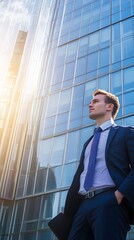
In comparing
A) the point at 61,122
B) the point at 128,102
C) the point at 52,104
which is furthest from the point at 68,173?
the point at 52,104

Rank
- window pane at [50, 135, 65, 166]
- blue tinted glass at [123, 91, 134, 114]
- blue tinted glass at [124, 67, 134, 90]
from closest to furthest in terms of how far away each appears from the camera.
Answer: blue tinted glass at [123, 91, 134, 114] → window pane at [50, 135, 65, 166] → blue tinted glass at [124, 67, 134, 90]

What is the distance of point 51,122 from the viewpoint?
2147 cm

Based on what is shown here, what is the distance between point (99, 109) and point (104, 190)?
103cm

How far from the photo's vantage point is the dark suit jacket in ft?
8.84

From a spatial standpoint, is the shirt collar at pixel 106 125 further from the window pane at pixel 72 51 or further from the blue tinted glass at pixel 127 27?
the window pane at pixel 72 51

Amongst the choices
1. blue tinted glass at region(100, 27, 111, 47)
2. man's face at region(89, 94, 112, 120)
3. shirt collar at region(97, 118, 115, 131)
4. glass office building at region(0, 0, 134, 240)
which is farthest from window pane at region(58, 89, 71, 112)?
shirt collar at region(97, 118, 115, 131)

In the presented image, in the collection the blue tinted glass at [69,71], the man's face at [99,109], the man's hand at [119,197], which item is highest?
the blue tinted glass at [69,71]

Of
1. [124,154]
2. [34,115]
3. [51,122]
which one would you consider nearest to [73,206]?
[124,154]

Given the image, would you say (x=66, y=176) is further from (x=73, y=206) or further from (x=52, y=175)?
(x=73, y=206)

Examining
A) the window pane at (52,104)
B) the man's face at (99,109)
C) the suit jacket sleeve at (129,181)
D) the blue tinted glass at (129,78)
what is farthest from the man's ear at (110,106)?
the window pane at (52,104)

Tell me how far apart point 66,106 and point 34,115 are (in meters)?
2.87

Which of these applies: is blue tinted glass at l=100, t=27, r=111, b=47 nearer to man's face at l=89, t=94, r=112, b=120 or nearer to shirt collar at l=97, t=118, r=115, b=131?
man's face at l=89, t=94, r=112, b=120

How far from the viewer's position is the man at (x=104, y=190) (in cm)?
254

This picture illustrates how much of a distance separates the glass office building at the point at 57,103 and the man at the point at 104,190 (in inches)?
459
